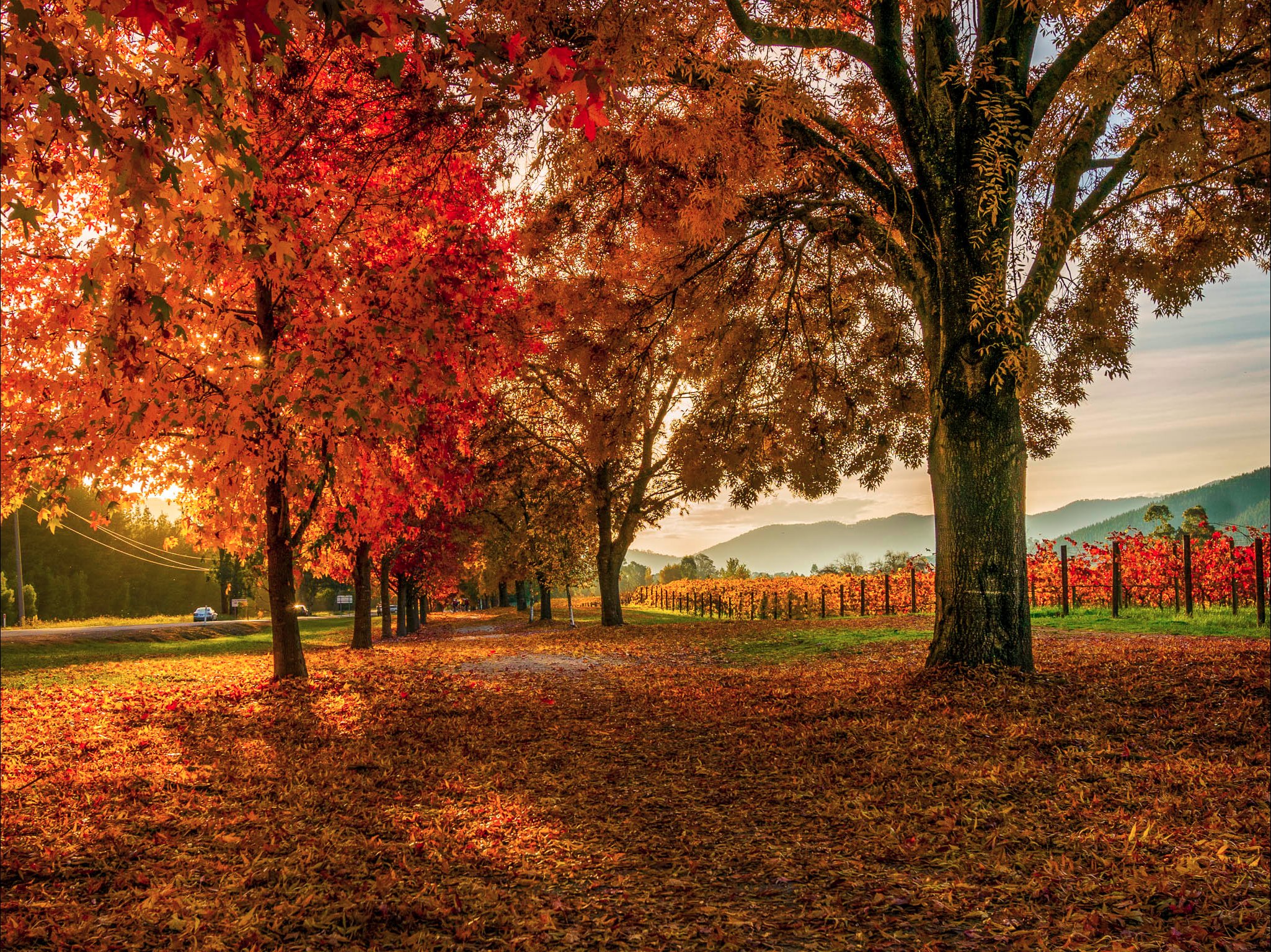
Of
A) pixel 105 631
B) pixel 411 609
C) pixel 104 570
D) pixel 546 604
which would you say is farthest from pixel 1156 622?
pixel 104 570

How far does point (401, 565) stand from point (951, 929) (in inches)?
857

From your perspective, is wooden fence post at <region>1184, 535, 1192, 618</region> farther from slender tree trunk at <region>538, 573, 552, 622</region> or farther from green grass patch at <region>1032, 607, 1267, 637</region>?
slender tree trunk at <region>538, 573, 552, 622</region>

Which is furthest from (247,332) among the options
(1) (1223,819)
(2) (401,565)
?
(2) (401,565)

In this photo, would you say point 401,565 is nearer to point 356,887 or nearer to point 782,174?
point 782,174

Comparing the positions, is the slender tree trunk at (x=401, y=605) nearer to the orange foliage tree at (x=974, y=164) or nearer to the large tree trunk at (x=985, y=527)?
the orange foliage tree at (x=974, y=164)

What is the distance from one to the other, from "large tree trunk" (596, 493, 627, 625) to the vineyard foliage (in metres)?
6.32

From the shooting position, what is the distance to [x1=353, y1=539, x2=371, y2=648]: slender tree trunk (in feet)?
62.5

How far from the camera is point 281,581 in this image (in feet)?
35.9

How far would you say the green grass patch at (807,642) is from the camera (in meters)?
12.2

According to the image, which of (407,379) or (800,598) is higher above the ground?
(407,379)

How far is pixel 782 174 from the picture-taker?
29.5ft

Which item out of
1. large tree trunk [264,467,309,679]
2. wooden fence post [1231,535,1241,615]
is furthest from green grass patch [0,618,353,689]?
wooden fence post [1231,535,1241,615]

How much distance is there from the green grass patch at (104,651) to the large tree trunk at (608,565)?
8.38 meters

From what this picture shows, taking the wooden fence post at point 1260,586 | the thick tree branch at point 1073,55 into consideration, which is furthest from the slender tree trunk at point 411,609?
the thick tree branch at point 1073,55
